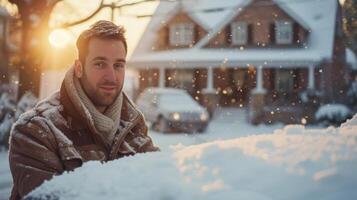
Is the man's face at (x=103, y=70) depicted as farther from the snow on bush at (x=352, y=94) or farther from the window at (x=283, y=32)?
the window at (x=283, y=32)

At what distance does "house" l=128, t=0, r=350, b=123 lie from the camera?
26.4m

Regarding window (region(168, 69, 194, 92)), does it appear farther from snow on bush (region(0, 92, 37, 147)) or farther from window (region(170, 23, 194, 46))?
snow on bush (region(0, 92, 37, 147))

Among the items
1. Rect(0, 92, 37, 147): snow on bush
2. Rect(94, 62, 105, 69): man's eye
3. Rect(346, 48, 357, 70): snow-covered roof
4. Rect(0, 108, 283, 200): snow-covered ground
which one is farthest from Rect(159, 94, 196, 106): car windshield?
Rect(94, 62, 105, 69): man's eye

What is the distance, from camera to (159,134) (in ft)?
58.0

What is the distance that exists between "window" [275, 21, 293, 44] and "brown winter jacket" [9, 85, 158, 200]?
26.6m

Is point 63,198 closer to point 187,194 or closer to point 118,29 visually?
point 187,194

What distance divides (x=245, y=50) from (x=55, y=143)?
87.8ft

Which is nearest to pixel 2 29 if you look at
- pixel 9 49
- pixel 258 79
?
pixel 9 49

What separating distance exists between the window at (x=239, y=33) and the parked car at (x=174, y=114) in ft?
33.7

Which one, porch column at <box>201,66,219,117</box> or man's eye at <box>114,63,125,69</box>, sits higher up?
man's eye at <box>114,63,125,69</box>

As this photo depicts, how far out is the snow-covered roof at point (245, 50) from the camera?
87.0ft

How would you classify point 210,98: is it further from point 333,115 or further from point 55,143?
point 55,143

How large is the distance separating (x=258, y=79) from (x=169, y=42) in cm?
659

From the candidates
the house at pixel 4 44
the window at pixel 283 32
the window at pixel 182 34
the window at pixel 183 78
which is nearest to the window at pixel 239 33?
the window at pixel 283 32
